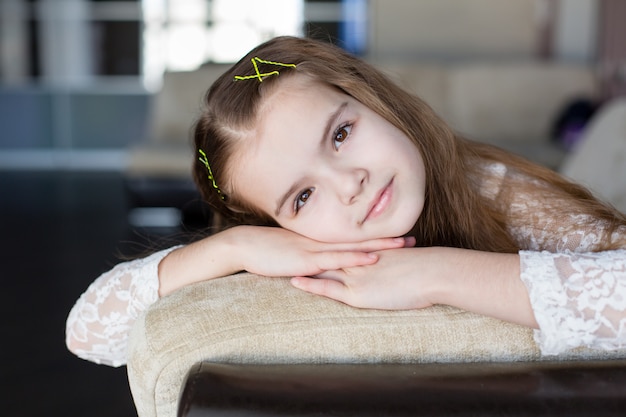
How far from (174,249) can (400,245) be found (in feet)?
1.14

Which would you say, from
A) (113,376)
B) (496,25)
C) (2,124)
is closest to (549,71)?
(496,25)

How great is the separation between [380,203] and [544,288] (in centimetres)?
27

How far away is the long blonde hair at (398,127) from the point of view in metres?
1.14

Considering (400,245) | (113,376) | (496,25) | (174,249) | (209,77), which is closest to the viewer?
(400,245)

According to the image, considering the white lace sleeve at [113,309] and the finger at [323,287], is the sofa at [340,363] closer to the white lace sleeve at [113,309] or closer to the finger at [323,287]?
the finger at [323,287]

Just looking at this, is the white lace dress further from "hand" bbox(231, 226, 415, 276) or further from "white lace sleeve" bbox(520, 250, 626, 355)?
"hand" bbox(231, 226, 415, 276)

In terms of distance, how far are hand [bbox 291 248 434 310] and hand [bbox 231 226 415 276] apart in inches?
1.5

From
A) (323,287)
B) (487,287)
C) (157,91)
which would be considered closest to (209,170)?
(323,287)

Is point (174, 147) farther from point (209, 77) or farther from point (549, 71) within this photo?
point (549, 71)

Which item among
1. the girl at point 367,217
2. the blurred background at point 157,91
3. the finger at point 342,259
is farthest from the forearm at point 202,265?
the blurred background at point 157,91

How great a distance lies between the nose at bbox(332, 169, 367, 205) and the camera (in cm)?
100

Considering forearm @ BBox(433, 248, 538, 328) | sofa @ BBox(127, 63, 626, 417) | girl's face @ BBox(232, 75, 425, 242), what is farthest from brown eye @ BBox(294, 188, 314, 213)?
forearm @ BBox(433, 248, 538, 328)

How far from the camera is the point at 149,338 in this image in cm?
83

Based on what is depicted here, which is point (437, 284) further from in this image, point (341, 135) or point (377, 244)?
point (341, 135)
